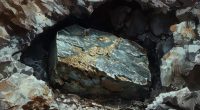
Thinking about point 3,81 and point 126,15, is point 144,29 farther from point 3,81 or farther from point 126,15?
A: point 3,81

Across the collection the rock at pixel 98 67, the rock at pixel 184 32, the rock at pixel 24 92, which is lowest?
the rock at pixel 24 92

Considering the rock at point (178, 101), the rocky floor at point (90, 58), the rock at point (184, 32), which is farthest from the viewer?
the rock at point (184, 32)

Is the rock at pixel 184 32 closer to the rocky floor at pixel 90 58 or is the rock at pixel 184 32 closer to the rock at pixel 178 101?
the rocky floor at pixel 90 58

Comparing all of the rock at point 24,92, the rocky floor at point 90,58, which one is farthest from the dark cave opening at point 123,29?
the rock at point 24,92

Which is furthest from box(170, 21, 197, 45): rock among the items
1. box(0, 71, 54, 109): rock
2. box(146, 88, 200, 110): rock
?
box(0, 71, 54, 109): rock

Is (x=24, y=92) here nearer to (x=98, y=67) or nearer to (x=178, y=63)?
(x=98, y=67)

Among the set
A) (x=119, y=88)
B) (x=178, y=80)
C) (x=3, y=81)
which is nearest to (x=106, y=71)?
(x=119, y=88)

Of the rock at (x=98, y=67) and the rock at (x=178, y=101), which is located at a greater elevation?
the rock at (x=98, y=67)
